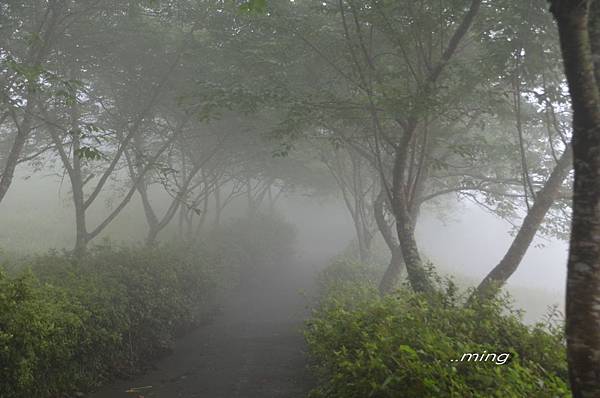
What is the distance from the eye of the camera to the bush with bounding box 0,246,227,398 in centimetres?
618

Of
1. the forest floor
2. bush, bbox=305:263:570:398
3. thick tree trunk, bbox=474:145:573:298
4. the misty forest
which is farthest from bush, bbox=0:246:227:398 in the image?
thick tree trunk, bbox=474:145:573:298

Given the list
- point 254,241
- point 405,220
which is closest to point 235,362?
point 405,220

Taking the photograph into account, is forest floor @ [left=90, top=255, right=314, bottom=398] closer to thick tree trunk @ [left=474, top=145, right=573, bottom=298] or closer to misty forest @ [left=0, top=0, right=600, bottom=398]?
misty forest @ [left=0, top=0, right=600, bottom=398]

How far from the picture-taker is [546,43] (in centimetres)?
980

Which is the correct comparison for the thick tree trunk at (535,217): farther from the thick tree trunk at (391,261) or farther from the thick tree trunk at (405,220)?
the thick tree trunk at (391,261)

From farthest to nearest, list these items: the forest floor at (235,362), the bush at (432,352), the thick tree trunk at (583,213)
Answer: the forest floor at (235,362)
the bush at (432,352)
the thick tree trunk at (583,213)

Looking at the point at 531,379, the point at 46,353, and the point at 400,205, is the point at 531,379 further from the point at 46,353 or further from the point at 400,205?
the point at 46,353

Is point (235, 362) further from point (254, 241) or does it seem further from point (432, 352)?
point (254, 241)

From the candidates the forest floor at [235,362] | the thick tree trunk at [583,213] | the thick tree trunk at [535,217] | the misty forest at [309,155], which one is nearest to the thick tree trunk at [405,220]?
the misty forest at [309,155]

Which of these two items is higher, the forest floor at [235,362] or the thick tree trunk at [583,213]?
the thick tree trunk at [583,213]

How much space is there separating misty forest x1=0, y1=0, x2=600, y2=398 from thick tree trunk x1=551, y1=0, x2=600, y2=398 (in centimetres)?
1

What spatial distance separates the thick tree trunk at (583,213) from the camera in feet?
11.0

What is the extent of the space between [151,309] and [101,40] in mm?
8852

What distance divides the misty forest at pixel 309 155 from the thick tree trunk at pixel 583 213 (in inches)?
0.6
